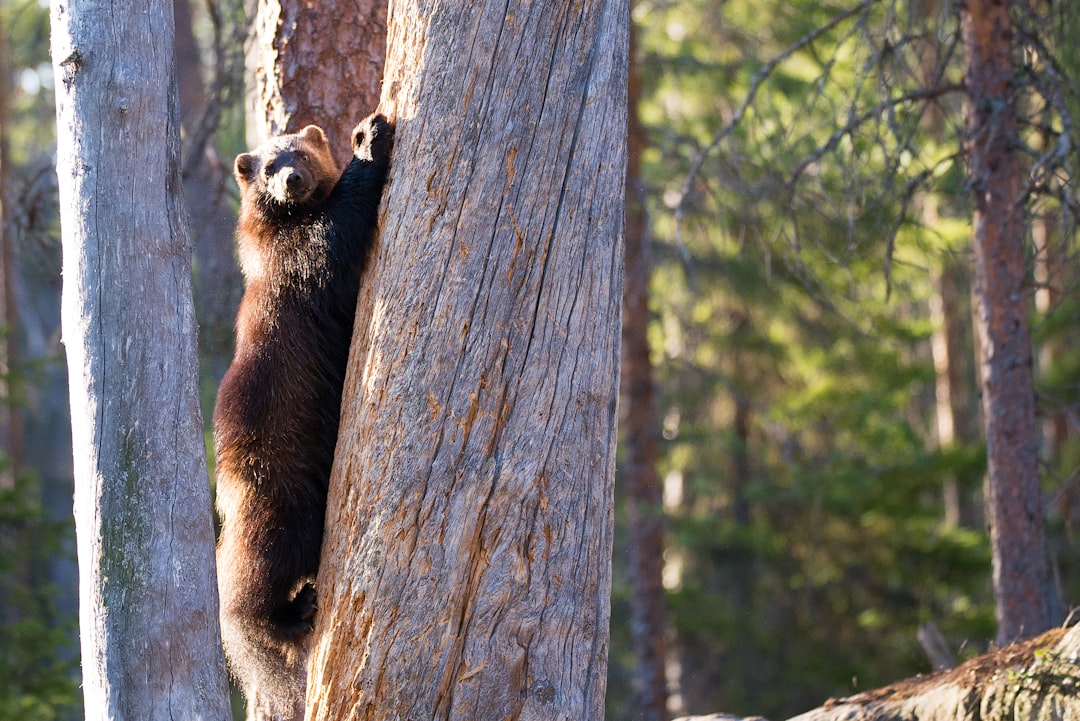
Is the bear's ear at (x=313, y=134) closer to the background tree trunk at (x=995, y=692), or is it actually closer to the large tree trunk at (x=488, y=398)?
the large tree trunk at (x=488, y=398)

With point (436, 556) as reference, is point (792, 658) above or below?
below

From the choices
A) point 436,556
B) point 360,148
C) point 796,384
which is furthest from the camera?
point 796,384

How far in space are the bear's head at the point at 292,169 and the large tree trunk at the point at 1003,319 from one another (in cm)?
446

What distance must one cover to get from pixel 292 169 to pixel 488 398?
1.92 m

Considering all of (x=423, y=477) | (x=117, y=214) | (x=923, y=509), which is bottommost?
(x=923, y=509)

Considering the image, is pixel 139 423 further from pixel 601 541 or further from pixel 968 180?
pixel 968 180

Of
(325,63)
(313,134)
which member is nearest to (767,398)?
(325,63)

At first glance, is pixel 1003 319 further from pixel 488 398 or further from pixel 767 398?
pixel 767 398

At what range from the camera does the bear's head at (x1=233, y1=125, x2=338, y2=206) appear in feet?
15.7

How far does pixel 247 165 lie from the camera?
17.7 ft

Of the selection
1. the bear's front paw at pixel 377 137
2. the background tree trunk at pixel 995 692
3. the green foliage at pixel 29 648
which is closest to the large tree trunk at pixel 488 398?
the bear's front paw at pixel 377 137

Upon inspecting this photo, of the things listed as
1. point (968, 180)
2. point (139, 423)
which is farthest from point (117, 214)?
point (968, 180)

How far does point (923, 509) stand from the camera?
15.7 metres

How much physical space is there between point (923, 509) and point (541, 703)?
13.6 metres
